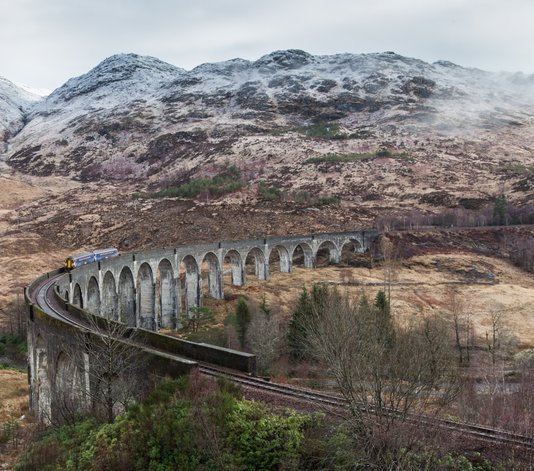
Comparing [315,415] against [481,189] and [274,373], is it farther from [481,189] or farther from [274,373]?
[481,189]

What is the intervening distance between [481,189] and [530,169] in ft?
60.3

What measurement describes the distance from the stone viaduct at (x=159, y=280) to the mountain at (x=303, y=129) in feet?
144

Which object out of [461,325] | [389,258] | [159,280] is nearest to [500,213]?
[389,258]

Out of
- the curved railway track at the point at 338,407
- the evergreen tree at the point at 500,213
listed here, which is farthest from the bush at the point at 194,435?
the evergreen tree at the point at 500,213

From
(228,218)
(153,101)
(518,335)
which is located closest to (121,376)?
(518,335)

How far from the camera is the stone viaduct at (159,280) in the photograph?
39.6 metres

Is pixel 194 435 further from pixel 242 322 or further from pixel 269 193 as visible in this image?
pixel 269 193

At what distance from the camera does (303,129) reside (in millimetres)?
143750

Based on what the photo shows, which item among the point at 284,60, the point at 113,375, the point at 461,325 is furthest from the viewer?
the point at 284,60

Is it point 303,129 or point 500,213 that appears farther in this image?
point 303,129

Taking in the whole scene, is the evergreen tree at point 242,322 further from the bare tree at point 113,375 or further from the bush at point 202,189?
the bush at point 202,189

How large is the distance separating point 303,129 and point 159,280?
102138mm

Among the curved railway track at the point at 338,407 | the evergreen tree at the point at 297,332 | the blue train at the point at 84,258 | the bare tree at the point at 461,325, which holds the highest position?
the blue train at the point at 84,258

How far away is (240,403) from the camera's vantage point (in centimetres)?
1275
